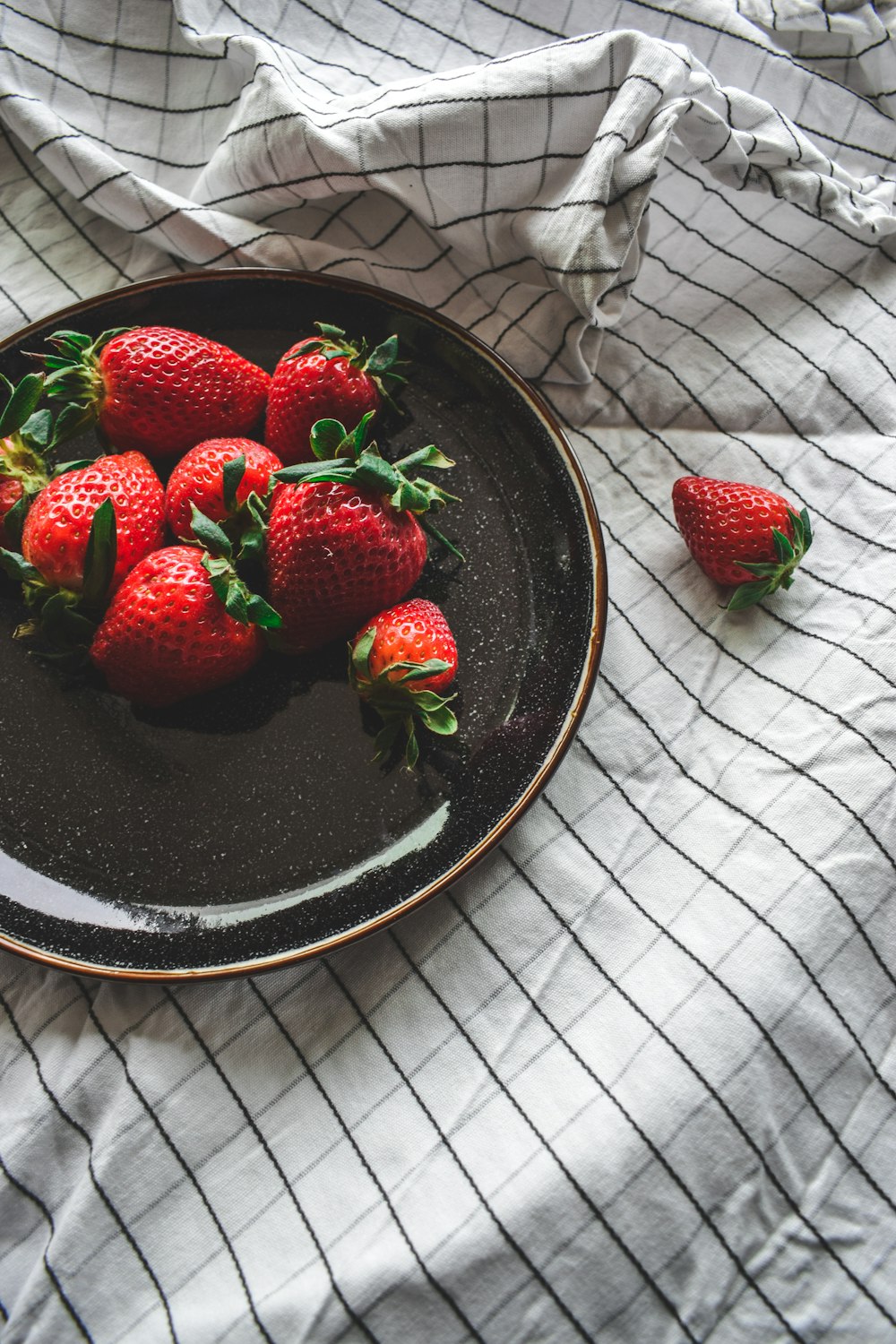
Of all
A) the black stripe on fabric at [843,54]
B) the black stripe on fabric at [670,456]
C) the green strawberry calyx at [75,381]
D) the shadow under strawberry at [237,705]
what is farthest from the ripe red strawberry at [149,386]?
the black stripe on fabric at [843,54]

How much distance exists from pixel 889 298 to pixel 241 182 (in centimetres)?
68

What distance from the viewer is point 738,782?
2.82ft

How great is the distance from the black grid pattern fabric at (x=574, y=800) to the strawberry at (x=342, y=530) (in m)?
0.24

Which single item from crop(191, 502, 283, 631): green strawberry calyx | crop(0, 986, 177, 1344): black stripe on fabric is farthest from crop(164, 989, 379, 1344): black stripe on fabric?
crop(191, 502, 283, 631): green strawberry calyx

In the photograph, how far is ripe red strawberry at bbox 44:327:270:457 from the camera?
2.75 ft

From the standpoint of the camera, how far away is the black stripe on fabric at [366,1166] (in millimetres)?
730

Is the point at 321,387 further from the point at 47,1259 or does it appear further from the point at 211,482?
the point at 47,1259

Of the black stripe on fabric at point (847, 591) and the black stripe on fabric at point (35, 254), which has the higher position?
the black stripe on fabric at point (847, 591)

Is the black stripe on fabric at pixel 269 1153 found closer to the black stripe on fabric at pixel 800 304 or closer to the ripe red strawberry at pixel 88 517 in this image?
the ripe red strawberry at pixel 88 517

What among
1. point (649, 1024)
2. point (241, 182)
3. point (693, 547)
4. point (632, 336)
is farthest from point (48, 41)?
point (649, 1024)

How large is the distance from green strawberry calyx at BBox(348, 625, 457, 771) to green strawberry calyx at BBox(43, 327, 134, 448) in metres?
0.32

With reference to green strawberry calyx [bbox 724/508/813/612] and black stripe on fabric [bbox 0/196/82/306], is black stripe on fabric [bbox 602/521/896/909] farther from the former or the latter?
black stripe on fabric [bbox 0/196/82/306]

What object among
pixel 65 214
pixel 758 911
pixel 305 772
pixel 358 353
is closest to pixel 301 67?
pixel 65 214

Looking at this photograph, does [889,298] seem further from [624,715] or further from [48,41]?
[48,41]
